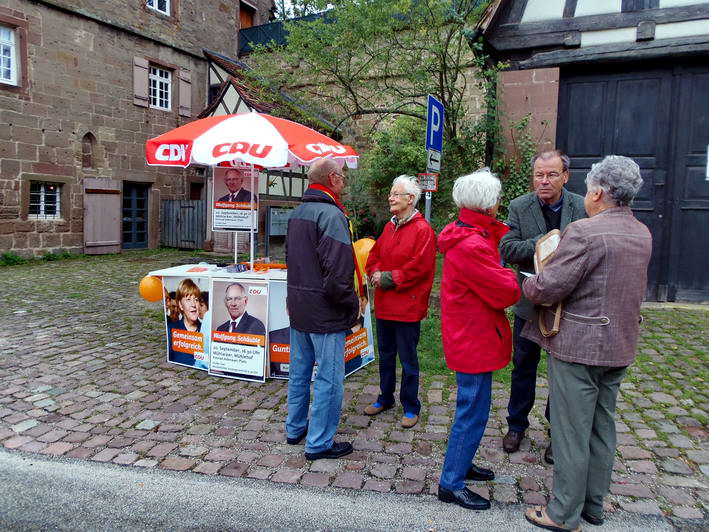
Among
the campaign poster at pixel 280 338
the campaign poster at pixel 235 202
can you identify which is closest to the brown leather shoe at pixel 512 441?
the campaign poster at pixel 280 338

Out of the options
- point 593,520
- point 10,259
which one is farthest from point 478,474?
point 10,259

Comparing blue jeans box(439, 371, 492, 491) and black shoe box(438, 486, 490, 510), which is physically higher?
blue jeans box(439, 371, 492, 491)

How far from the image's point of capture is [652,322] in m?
6.82

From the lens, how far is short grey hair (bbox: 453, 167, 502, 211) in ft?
9.19

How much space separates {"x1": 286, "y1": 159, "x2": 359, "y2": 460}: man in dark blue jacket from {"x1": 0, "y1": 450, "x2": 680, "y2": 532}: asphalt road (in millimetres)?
465

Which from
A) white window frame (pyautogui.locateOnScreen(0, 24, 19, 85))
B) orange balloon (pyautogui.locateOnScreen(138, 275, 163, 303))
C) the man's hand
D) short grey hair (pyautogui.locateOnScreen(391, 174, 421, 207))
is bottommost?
orange balloon (pyautogui.locateOnScreen(138, 275, 163, 303))

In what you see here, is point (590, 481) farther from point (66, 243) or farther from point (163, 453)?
point (66, 243)

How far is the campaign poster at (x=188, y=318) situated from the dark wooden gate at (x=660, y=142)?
568 cm

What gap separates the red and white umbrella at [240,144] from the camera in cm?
470

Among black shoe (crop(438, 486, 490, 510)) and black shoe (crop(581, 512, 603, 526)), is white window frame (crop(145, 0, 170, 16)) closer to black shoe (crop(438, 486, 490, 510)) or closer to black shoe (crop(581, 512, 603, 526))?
black shoe (crop(438, 486, 490, 510))

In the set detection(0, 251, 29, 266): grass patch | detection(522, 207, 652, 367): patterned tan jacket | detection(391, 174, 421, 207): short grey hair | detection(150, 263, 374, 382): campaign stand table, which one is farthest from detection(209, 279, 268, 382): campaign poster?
detection(0, 251, 29, 266): grass patch

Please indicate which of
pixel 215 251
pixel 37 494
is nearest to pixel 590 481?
pixel 37 494

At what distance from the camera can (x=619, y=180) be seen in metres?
2.49

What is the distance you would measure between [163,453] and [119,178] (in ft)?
45.1
